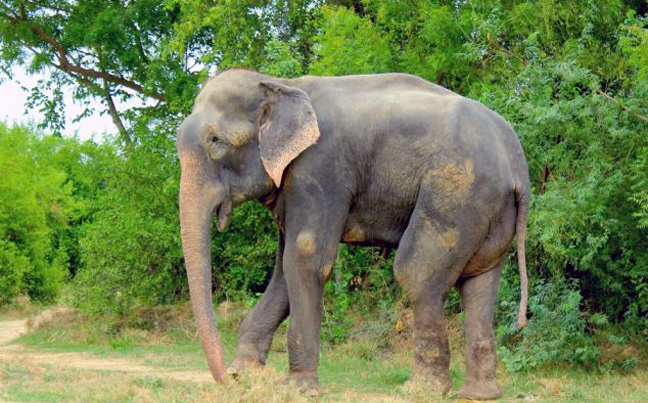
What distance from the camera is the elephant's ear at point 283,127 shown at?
862 centimetres

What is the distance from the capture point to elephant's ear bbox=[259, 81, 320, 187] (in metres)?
8.62

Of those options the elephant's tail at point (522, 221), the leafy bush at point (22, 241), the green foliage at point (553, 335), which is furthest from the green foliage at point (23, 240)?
the elephant's tail at point (522, 221)

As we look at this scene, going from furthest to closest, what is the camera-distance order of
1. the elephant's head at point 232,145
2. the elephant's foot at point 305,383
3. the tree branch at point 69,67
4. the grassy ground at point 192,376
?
the tree branch at point 69,67 → the elephant's foot at point 305,383 → the elephant's head at point 232,145 → the grassy ground at point 192,376

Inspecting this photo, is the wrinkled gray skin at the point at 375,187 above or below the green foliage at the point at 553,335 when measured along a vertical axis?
above

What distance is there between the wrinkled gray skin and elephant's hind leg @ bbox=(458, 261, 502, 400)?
1 centimetres

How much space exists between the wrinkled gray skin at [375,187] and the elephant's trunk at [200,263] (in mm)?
21

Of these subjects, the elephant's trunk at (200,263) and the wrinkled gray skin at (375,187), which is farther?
the wrinkled gray skin at (375,187)

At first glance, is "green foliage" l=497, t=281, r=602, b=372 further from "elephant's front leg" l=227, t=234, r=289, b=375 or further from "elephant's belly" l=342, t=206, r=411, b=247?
"elephant's front leg" l=227, t=234, r=289, b=375

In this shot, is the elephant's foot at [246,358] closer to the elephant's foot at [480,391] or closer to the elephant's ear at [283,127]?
the elephant's ear at [283,127]

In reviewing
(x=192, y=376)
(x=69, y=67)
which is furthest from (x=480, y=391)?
(x=69, y=67)

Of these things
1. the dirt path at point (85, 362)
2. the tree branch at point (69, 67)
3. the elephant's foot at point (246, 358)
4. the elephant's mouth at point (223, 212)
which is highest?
the tree branch at point (69, 67)

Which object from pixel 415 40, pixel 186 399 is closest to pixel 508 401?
pixel 186 399

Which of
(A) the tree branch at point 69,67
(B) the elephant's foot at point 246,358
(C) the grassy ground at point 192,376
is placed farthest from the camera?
(A) the tree branch at point 69,67

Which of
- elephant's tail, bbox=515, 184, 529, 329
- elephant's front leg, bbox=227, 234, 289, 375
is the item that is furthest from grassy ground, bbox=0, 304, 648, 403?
elephant's tail, bbox=515, 184, 529, 329
